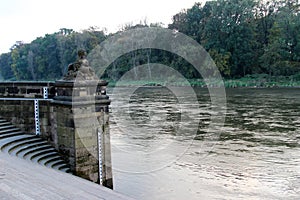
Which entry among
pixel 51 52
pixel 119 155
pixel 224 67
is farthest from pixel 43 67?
pixel 119 155

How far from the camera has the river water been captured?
873cm

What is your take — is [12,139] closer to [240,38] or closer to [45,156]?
[45,156]

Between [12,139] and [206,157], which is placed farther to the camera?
[206,157]

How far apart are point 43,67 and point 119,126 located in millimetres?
70199

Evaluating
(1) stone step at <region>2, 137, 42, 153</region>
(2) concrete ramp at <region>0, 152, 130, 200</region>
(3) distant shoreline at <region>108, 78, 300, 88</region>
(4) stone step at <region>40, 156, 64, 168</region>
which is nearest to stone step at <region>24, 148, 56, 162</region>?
(4) stone step at <region>40, 156, 64, 168</region>

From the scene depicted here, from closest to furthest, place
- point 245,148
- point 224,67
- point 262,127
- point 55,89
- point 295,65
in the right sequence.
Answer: point 55,89
point 245,148
point 262,127
point 295,65
point 224,67

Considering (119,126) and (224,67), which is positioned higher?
→ (224,67)

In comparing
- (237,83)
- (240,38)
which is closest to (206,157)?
(237,83)

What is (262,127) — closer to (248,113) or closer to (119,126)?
(248,113)

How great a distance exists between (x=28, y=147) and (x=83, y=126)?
1487 millimetres

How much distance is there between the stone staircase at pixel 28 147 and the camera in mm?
7941

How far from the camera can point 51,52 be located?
8200 centimetres

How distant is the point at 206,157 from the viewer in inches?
460

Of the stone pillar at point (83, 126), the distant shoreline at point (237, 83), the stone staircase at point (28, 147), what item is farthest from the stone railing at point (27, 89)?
the distant shoreline at point (237, 83)
